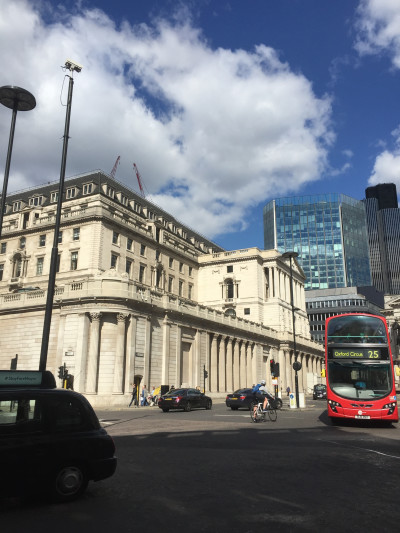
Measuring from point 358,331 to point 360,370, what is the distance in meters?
1.70

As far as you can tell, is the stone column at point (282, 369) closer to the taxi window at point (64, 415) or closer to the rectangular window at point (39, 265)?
the rectangular window at point (39, 265)

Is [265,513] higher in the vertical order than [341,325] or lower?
lower

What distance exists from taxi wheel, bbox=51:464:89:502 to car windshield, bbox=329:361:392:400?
14387 mm

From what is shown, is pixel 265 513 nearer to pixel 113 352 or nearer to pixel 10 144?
pixel 10 144

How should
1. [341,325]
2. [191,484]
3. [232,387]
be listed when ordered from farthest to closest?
[232,387] → [341,325] → [191,484]

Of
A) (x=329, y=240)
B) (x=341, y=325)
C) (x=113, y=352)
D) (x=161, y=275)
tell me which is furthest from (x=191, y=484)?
(x=329, y=240)

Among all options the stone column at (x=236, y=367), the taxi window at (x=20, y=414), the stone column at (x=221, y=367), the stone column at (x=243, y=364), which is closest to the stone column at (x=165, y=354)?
the stone column at (x=221, y=367)

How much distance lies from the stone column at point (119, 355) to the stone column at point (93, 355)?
1572 millimetres

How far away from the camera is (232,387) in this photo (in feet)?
172

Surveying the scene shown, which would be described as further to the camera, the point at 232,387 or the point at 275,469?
the point at 232,387

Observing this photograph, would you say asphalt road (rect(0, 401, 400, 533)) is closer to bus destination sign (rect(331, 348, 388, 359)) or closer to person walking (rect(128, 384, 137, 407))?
bus destination sign (rect(331, 348, 388, 359))

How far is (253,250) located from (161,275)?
60.3 ft

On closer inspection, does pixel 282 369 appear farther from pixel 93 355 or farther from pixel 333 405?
pixel 333 405

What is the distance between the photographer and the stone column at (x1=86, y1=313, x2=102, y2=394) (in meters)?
34.6
